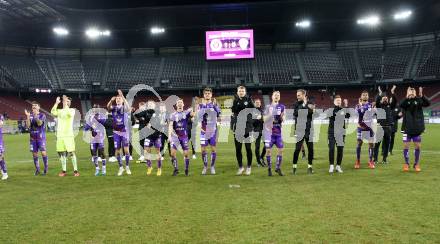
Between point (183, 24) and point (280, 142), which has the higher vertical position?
point (183, 24)

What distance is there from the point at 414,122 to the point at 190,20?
4957cm

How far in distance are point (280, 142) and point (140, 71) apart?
57591 millimetres

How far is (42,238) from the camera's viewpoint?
6.29 meters

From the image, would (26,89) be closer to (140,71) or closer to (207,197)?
(140,71)

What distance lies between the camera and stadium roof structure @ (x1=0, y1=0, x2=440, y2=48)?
167 feet

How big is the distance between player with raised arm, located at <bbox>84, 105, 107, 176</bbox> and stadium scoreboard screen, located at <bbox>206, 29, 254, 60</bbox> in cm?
3514

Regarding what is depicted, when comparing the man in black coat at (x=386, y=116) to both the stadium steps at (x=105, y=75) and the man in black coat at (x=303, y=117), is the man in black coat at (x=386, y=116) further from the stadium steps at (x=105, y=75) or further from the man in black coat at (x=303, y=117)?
the stadium steps at (x=105, y=75)

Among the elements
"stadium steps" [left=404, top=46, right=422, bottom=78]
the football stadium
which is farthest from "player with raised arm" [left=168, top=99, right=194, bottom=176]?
"stadium steps" [left=404, top=46, right=422, bottom=78]

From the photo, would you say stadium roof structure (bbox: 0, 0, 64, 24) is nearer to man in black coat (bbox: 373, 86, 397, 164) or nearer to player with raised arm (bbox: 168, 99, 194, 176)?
player with raised arm (bbox: 168, 99, 194, 176)

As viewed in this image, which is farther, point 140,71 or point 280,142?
point 140,71

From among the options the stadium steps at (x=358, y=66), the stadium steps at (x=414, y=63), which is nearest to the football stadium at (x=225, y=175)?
the stadium steps at (x=358, y=66)

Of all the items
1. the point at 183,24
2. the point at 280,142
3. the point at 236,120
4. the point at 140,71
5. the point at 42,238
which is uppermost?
the point at 183,24

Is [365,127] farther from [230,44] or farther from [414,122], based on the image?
[230,44]

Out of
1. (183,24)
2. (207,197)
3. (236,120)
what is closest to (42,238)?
(207,197)
